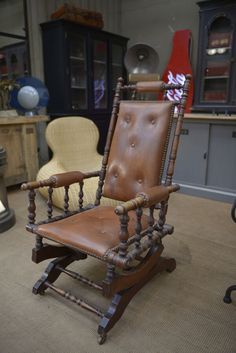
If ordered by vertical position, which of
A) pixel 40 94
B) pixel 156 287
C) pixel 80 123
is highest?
pixel 40 94

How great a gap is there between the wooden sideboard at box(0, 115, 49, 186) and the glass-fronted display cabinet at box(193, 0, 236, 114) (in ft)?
6.92

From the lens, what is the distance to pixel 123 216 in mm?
1140

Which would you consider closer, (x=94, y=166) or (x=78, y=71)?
(x=94, y=166)

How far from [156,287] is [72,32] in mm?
3267

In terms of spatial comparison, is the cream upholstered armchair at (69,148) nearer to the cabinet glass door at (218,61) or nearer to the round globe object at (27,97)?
the round globe object at (27,97)

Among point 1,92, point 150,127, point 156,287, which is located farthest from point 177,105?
point 1,92

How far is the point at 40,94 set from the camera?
11.4ft

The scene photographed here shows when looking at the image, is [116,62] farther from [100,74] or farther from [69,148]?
[69,148]

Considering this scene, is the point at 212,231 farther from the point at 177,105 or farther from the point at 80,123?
the point at 80,123

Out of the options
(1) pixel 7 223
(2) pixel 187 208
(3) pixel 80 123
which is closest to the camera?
(1) pixel 7 223

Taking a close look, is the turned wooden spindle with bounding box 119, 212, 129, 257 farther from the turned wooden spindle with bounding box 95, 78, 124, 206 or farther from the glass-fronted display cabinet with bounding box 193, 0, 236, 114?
the glass-fronted display cabinet with bounding box 193, 0, 236, 114

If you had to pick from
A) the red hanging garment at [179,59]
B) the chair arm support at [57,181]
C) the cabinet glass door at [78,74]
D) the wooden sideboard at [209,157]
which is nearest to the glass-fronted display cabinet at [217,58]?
the red hanging garment at [179,59]

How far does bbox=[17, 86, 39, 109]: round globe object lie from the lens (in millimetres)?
3250

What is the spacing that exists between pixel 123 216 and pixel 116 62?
384cm
